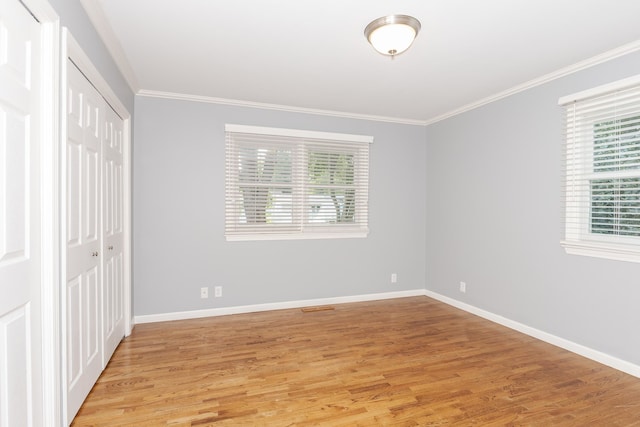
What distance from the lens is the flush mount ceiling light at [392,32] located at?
7.36 feet

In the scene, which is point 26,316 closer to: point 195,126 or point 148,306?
point 148,306

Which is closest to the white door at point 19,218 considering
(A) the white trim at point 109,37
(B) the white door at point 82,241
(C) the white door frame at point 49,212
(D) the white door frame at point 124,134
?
(C) the white door frame at point 49,212

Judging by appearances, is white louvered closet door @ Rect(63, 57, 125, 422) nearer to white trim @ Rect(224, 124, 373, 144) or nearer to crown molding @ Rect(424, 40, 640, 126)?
white trim @ Rect(224, 124, 373, 144)

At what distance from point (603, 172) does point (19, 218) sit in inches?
157

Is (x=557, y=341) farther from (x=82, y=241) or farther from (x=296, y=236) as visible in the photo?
(x=82, y=241)

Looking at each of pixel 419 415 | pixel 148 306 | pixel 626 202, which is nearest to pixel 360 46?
pixel 626 202

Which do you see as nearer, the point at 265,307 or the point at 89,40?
the point at 89,40

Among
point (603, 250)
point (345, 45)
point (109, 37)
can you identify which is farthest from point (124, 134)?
point (603, 250)

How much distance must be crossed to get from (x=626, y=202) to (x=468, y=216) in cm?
166

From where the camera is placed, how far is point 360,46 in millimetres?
2691

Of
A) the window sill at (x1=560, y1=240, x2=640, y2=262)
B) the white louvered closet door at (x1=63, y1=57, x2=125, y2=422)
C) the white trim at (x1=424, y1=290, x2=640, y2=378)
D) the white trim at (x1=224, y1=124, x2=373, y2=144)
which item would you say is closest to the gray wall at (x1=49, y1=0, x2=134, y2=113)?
the white louvered closet door at (x1=63, y1=57, x2=125, y2=422)

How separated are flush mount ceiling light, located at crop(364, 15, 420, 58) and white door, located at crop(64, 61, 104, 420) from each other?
1910mm

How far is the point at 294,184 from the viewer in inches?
170

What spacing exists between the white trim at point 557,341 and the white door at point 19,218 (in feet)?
12.8
